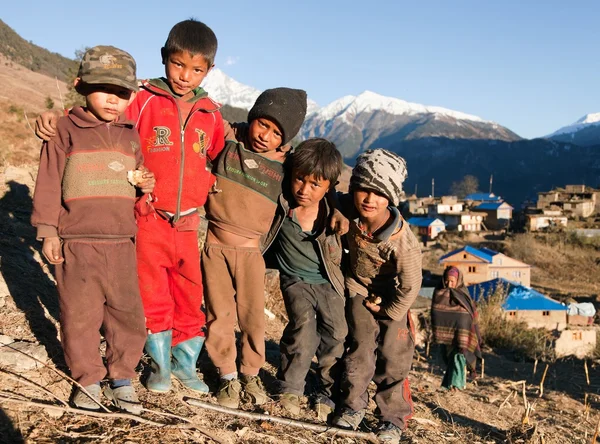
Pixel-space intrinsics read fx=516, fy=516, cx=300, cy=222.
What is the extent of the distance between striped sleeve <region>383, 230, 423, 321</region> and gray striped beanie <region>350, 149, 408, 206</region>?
0.77 ft

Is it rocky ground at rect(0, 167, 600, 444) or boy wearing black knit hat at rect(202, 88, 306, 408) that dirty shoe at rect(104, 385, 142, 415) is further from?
boy wearing black knit hat at rect(202, 88, 306, 408)

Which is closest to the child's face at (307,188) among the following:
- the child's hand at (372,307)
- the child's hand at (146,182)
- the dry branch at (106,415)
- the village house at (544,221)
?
the child's hand at (372,307)

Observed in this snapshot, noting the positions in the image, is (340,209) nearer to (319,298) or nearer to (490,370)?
(319,298)

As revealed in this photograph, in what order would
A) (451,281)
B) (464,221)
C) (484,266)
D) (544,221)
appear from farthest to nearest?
(464,221) < (544,221) < (484,266) < (451,281)

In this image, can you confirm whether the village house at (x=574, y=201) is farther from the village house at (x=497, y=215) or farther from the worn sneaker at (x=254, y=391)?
the worn sneaker at (x=254, y=391)

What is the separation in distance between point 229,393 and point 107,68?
1751 mm

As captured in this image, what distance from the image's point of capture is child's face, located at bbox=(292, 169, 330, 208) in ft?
9.19

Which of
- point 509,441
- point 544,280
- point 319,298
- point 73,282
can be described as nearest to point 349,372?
point 319,298

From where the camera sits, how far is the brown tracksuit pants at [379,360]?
9.38 ft

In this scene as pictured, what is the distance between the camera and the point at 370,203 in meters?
2.70

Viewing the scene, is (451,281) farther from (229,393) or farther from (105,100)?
(105,100)

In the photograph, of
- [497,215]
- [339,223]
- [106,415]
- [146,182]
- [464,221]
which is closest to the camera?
[106,415]

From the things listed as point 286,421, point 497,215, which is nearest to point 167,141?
point 286,421

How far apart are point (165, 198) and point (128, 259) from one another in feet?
1.22
